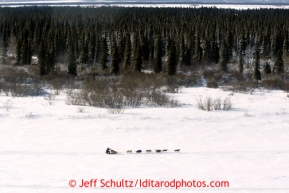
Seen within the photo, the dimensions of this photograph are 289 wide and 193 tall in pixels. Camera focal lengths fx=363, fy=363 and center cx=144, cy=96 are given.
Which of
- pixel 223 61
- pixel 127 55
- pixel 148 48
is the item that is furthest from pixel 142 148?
pixel 148 48

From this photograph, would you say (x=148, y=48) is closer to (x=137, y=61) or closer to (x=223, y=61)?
(x=137, y=61)

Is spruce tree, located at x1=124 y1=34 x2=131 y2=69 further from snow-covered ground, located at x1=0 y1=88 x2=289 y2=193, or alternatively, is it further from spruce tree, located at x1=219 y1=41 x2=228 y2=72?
snow-covered ground, located at x1=0 y1=88 x2=289 y2=193

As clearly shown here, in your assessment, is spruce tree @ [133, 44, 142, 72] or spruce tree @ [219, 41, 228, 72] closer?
spruce tree @ [133, 44, 142, 72]

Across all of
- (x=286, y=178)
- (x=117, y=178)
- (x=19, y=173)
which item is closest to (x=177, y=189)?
(x=117, y=178)

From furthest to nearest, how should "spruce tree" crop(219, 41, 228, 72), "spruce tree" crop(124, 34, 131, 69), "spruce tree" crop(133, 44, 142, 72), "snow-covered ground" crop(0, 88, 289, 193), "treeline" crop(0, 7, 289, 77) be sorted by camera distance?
"spruce tree" crop(219, 41, 228, 72)
"spruce tree" crop(124, 34, 131, 69)
"treeline" crop(0, 7, 289, 77)
"spruce tree" crop(133, 44, 142, 72)
"snow-covered ground" crop(0, 88, 289, 193)

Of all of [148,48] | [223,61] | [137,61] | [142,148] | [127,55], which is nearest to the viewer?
[142,148]

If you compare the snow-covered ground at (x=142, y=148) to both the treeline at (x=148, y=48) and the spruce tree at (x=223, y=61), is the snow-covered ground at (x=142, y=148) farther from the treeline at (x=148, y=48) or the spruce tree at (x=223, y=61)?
the spruce tree at (x=223, y=61)

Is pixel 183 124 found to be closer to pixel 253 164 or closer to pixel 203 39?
pixel 253 164

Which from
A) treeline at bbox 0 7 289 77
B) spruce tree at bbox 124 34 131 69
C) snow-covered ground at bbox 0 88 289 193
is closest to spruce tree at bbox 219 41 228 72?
treeline at bbox 0 7 289 77

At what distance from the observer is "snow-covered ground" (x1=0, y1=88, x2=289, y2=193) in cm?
783

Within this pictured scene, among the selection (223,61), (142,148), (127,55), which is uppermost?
(142,148)

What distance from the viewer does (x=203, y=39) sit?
61812 millimetres

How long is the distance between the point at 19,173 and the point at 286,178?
5.91 metres

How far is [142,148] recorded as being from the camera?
1078cm
